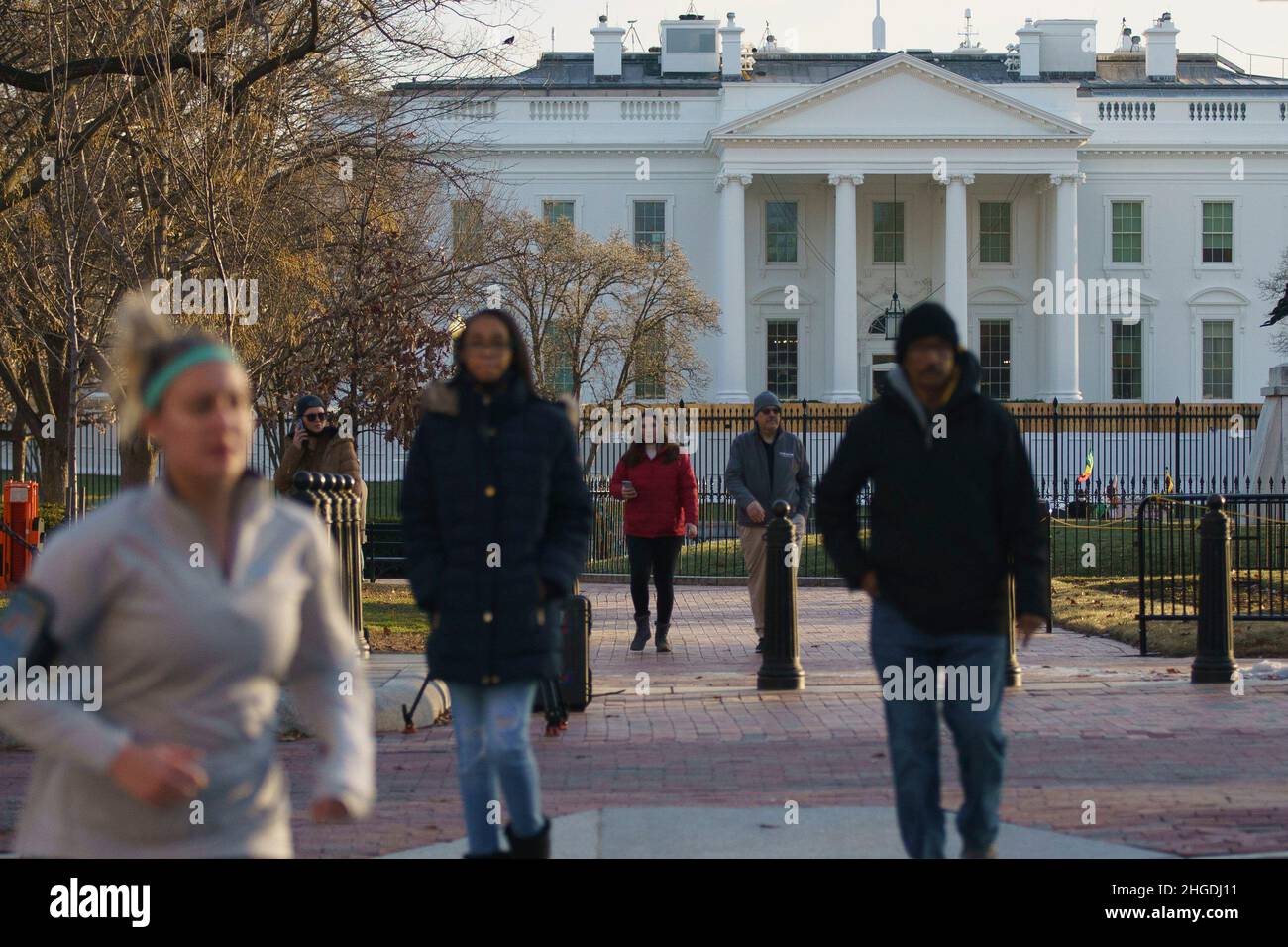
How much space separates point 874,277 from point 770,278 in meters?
3.77

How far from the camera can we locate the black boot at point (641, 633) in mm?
13367

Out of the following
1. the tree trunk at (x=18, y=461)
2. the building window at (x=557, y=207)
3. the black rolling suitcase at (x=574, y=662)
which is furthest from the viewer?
the building window at (x=557, y=207)

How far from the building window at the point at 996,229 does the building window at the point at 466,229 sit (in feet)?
112

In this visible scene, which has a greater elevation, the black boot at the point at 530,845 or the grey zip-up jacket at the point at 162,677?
the grey zip-up jacket at the point at 162,677

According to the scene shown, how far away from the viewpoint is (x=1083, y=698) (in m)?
10.5

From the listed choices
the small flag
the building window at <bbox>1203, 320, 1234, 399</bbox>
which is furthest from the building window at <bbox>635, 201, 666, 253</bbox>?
the building window at <bbox>1203, 320, 1234, 399</bbox>

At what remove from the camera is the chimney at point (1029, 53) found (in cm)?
5994

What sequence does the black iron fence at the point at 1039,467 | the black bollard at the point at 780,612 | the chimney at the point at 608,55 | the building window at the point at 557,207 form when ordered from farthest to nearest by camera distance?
the chimney at the point at 608,55, the building window at the point at 557,207, the black iron fence at the point at 1039,467, the black bollard at the point at 780,612

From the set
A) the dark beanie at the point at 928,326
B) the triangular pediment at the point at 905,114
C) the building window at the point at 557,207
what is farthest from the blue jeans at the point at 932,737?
→ the building window at the point at 557,207

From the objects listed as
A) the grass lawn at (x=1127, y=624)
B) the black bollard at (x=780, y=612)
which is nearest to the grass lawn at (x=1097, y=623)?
→ the grass lawn at (x=1127, y=624)

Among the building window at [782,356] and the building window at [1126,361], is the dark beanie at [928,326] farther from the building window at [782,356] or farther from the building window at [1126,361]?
the building window at [1126,361]

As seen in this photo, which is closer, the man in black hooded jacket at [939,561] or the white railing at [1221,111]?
the man in black hooded jacket at [939,561]

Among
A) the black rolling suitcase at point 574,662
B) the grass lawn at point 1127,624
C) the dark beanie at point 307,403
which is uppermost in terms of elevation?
the dark beanie at point 307,403
